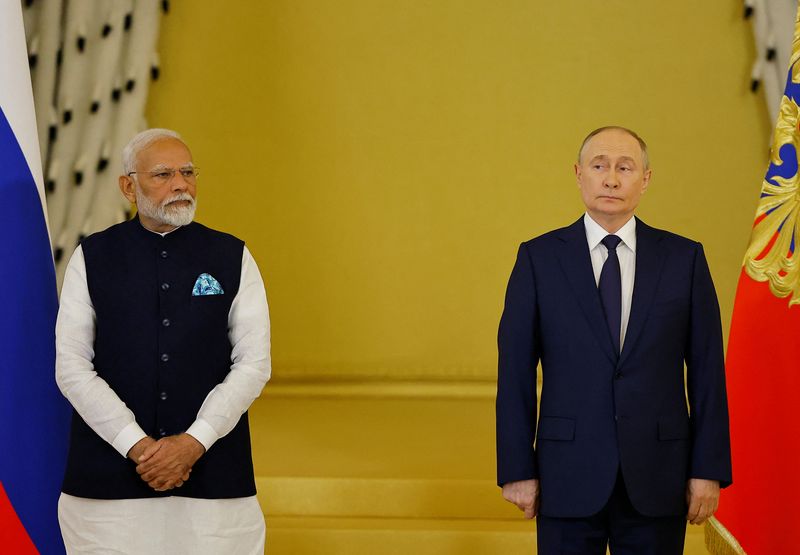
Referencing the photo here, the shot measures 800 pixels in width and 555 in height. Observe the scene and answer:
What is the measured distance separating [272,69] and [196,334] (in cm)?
304

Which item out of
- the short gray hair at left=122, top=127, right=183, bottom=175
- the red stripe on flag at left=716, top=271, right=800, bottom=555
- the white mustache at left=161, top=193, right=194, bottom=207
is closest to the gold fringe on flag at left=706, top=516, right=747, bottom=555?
the red stripe on flag at left=716, top=271, right=800, bottom=555

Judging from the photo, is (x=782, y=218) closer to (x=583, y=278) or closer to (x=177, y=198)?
(x=583, y=278)

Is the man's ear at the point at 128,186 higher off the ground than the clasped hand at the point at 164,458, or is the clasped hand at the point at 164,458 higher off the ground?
the man's ear at the point at 128,186

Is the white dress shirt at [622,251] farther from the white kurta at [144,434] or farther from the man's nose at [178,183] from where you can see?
the man's nose at [178,183]

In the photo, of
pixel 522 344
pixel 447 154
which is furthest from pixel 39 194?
pixel 447 154

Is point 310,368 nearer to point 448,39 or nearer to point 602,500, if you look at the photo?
point 448,39

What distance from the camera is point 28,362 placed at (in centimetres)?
293

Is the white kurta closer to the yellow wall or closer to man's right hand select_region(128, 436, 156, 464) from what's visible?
man's right hand select_region(128, 436, 156, 464)

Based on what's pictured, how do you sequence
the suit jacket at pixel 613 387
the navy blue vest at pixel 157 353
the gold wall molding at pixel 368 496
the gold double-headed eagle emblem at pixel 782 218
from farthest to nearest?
1. the gold wall molding at pixel 368 496
2. the gold double-headed eagle emblem at pixel 782 218
3. the navy blue vest at pixel 157 353
4. the suit jacket at pixel 613 387

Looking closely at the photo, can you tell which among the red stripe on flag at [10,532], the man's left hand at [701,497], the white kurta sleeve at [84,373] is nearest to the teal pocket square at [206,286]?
the white kurta sleeve at [84,373]

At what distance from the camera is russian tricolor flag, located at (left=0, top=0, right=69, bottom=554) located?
9.55 feet

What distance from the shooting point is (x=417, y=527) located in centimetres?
382

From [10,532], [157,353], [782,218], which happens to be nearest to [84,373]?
[157,353]

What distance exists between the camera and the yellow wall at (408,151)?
5398 millimetres
